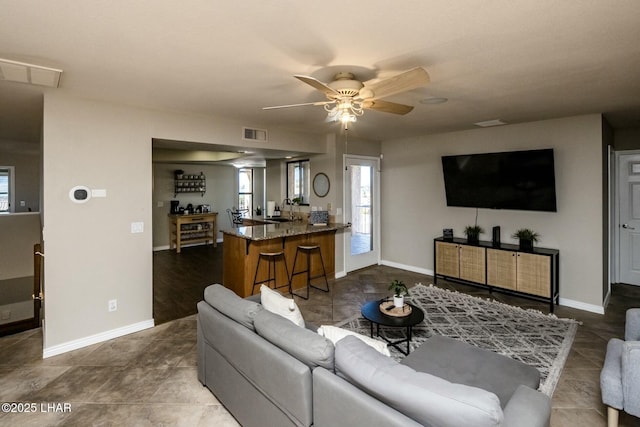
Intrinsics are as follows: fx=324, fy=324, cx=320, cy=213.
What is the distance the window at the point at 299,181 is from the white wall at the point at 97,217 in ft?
9.54

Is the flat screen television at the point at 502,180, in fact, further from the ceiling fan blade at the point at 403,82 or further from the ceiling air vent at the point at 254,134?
the ceiling fan blade at the point at 403,82

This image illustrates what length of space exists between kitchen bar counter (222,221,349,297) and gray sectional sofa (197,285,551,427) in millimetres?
1931

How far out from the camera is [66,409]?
2.37 metres

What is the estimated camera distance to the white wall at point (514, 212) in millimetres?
4211

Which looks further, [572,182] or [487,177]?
[487,177]

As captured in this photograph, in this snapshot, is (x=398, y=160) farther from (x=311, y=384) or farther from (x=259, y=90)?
(x=311, y=384)

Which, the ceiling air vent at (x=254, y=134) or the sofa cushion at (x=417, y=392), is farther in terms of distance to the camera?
the ceiling air vent at (x=254, y=134)

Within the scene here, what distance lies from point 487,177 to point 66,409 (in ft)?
18.1

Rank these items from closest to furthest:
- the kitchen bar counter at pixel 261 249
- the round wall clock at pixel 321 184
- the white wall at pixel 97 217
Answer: the white wall at pixel 97 217, the kitchen bar counter at pixel 261 249, the round wall clock at pixel 321 184

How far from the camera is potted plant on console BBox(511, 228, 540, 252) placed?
15.0 feet

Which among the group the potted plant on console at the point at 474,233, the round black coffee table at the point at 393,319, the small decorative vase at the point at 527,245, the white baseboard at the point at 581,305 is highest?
the potted plant on console at the point at 474,233

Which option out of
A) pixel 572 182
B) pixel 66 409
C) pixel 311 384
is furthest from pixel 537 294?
pixel 66 409

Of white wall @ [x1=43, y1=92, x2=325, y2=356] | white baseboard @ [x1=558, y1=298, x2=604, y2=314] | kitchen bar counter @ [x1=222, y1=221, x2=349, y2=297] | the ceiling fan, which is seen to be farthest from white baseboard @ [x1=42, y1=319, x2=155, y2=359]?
white baseboard @ [x1=558, y1=298, x2=604, y2=314]

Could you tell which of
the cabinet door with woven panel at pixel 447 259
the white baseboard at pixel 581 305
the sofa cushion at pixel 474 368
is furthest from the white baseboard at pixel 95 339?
the white baseboard at pixel 581 305
